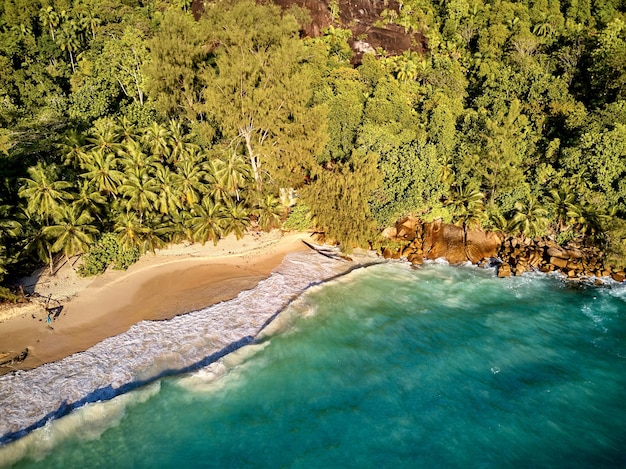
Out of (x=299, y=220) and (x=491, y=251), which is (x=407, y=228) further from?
(x=299, y=220)

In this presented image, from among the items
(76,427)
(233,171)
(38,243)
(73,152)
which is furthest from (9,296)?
(233,171)

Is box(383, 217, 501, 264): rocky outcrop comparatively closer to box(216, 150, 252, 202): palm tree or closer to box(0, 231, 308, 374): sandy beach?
box(0, 231, 308, 374): sandy beach

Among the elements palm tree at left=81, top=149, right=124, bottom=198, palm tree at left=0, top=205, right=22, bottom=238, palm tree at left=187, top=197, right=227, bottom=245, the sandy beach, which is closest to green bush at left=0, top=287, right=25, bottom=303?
the sandy beach

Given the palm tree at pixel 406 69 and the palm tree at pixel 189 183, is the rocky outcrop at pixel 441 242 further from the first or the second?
the palm tree at pixel 406 69

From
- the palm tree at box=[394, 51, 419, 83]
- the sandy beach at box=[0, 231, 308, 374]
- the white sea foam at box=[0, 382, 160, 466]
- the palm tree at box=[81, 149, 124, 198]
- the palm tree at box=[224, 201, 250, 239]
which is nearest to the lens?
the white sea foam at box=[0, 382, 160, 466]

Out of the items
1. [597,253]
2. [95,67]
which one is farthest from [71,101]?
[597,253]

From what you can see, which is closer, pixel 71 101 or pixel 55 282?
pixel 55 282

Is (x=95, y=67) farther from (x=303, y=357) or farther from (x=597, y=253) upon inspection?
(x=597, y=253)
